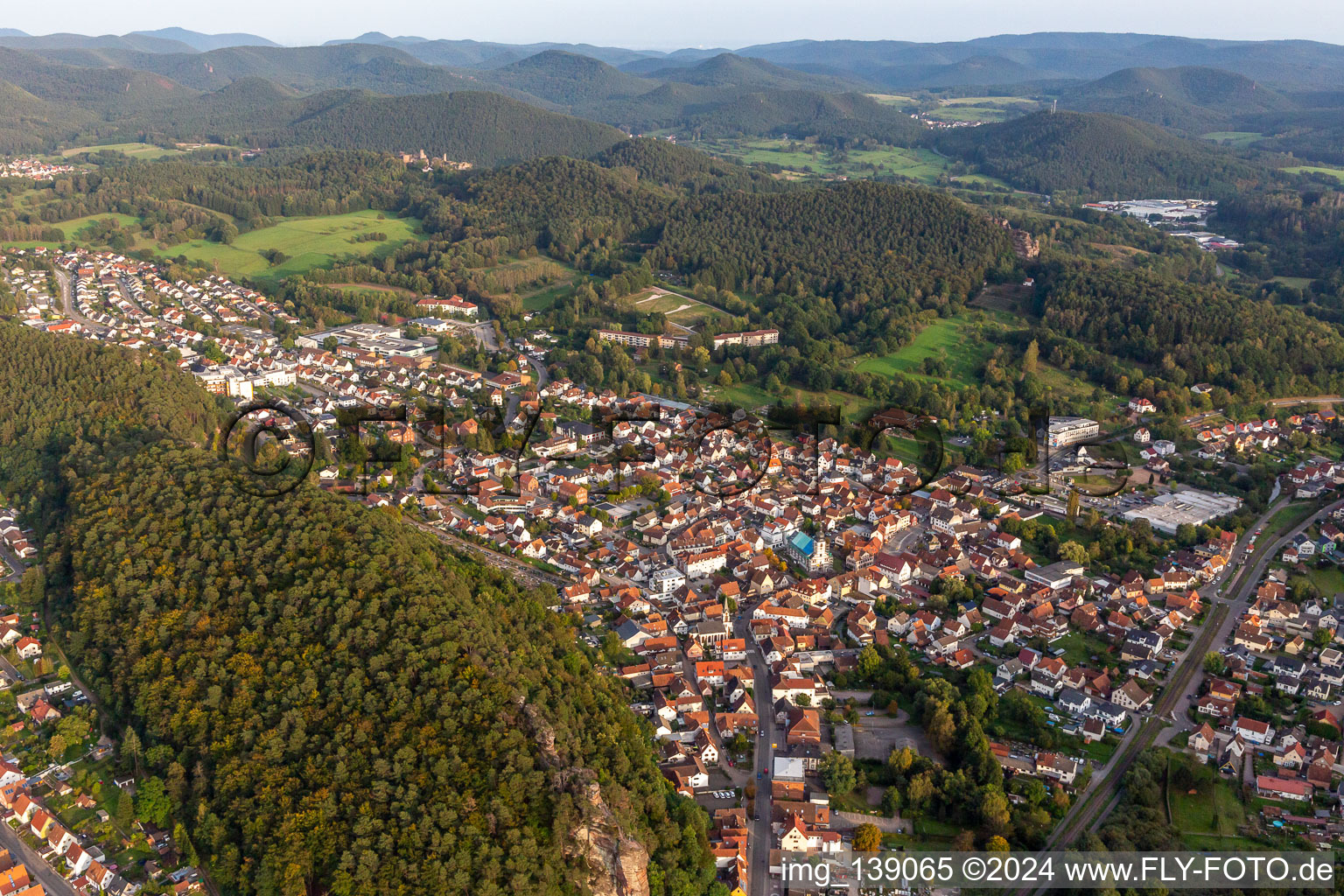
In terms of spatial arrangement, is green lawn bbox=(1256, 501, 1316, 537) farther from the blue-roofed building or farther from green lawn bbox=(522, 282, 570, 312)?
green lawn bbox=(522, 282, 570, 312)

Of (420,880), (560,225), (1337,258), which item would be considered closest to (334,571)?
(420,880)

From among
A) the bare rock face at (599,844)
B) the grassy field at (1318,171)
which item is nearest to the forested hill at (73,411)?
the bare rock face at (599,844)

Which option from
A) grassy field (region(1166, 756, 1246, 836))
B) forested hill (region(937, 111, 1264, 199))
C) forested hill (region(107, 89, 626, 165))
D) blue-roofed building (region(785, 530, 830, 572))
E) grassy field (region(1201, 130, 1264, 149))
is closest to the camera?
grassy field (region(1166, 756, 1246, 836))

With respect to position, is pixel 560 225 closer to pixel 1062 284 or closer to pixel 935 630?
pixel 1062 284

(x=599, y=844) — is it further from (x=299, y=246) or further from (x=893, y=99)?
(x=893, y=99)

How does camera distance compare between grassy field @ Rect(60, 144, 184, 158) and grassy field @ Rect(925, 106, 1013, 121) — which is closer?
grassy field @ Rect(60, 144, 184, 158)

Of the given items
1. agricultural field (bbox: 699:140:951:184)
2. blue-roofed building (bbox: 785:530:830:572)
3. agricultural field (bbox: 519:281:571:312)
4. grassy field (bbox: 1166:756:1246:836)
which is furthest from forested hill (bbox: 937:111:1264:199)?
grassy field (bbox: 1166:756:1246:836)
